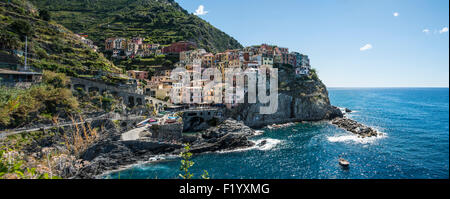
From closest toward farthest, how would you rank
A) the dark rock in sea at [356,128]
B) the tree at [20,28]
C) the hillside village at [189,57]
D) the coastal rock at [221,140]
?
1. the coastal rock at [221,140]
2. the tree at [20,28]
3. the dark rock in sea at [356,128]
4. the hillside village at [189,57]

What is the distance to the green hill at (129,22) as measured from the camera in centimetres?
8371

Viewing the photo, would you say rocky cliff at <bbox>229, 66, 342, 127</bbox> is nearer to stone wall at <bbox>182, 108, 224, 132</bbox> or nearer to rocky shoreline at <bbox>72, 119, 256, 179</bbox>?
stone wall at <bbox>182, 108, 224, 132</bbox>

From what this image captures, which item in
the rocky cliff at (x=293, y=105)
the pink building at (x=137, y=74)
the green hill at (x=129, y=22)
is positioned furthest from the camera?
A: the green hill at (x=129, y=22)

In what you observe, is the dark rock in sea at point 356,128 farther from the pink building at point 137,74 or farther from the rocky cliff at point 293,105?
the pink building at point 137,74

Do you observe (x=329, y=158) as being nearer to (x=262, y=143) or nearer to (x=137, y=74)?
(x=262, y=143)

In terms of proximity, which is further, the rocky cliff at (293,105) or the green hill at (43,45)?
the rocky cliff at (293,105)

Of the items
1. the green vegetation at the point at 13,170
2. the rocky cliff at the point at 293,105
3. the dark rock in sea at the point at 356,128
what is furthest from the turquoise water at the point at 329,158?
the green vegetation at the point at 13,170

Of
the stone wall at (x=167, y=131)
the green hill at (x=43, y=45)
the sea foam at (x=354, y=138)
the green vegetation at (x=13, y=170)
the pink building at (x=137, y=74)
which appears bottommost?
the sea foam at (x=354, y=138)

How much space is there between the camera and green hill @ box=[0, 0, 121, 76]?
31766mm

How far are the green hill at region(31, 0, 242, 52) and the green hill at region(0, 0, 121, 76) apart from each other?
3258 centimetres

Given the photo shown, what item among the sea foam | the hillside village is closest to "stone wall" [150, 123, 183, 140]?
the hillside village

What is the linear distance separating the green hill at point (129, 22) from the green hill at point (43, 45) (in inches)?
1283

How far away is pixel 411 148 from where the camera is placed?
106 feet

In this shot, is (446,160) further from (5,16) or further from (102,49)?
(102,49)
